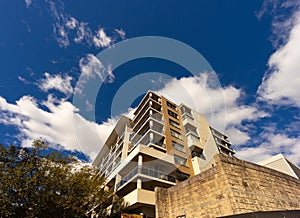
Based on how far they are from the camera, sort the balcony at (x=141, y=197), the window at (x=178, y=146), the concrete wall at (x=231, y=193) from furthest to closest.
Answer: the window at (x=178, y=146) → the balcony at (x=141, y=197) → the concrete wall at (x=231, y=193)

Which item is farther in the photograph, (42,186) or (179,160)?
(179,160)

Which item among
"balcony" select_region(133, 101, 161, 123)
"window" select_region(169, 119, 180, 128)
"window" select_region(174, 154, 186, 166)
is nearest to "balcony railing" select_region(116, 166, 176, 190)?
"window" select_region(174, 154, 186, 166)

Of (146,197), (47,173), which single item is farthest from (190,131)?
(47,173)

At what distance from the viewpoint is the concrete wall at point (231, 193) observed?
9328 mm

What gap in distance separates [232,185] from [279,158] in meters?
14.5

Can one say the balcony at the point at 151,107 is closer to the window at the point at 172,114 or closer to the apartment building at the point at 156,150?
the apartment building at the point at 156,150

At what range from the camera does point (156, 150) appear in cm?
2042

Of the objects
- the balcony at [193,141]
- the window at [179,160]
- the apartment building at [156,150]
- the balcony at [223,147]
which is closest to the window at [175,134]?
the apartment building at [156,150]

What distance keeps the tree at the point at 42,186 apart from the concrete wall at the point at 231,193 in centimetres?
646

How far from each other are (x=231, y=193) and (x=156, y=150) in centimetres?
1173

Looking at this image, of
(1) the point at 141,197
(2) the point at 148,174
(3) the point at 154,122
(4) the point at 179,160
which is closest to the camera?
(1) the point at 141,197

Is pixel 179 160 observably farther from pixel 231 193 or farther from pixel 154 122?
pixel 231 193

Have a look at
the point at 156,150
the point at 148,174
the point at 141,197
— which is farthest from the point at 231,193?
the point at 156,150

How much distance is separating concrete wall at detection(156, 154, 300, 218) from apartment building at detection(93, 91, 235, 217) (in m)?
4.62
